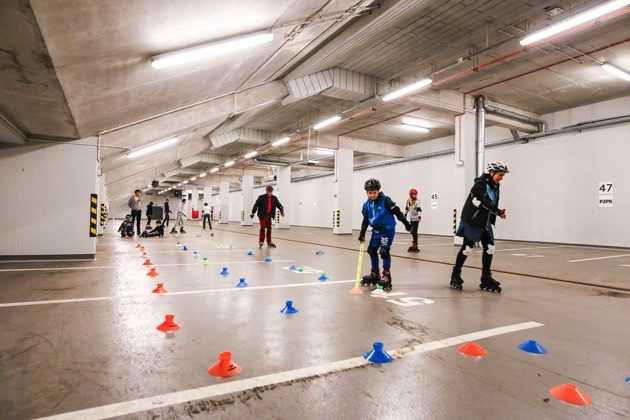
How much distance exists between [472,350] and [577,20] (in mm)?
6810

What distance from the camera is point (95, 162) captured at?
8164 mm

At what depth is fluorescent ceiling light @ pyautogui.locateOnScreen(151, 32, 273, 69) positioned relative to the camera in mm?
4925

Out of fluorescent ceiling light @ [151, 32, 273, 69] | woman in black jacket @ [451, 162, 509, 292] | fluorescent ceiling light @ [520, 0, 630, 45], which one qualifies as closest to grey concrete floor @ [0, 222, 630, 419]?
woman in black jacket @ [451, 162, 509, 292]

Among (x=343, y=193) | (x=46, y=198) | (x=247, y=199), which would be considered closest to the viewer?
(x=46, y=198)

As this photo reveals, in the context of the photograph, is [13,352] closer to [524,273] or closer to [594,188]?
[524,273]

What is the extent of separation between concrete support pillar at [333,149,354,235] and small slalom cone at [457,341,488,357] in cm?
1612

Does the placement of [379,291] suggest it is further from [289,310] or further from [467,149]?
[467,149]

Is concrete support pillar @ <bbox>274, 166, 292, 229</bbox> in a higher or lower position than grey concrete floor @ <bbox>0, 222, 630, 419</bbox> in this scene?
higher

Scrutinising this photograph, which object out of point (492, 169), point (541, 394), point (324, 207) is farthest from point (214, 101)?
point (324, 207)

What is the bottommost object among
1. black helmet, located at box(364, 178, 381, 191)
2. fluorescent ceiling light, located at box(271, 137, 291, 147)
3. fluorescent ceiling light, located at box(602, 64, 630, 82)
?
black helmet, located at box(364, 178, 381, 191)

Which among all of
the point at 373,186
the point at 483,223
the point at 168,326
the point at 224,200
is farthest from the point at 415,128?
the point at 224,200

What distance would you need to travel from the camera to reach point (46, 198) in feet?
25.6

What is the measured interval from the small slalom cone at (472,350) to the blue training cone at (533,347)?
14.0 inches

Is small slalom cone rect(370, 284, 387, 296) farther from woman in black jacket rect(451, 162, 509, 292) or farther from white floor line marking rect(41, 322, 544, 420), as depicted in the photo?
white floor line marking rect(41, 322, 544, 420)
